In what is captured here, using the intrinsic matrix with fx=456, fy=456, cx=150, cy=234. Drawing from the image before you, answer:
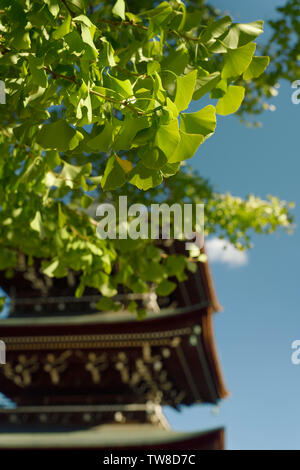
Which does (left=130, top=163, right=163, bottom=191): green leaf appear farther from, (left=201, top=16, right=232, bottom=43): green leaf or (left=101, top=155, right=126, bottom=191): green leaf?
(left=201, top=16, right=232, bottom=43): green leaf

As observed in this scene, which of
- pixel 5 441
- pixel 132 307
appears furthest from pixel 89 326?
pixel 132 307

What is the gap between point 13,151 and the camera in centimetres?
254

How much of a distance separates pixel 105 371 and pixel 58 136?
7.51m

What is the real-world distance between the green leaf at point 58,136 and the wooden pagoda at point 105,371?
583 centimetres

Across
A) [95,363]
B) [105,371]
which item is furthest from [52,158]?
[105,371]

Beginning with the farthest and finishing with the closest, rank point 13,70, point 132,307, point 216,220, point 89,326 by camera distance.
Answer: point 89,326, point 216,220, point 132,307, point 13,70

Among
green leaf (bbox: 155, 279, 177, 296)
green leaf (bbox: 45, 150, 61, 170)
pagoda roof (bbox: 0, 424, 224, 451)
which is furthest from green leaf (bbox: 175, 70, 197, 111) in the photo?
pagoda roof (bbox: 0, 424, 224, 451)

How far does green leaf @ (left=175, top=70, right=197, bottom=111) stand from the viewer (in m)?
1.07

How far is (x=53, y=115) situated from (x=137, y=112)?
606 mm

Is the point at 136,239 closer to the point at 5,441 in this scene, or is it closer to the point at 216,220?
the point at 216,220

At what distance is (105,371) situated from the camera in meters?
8.19

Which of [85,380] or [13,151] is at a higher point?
[13,151]

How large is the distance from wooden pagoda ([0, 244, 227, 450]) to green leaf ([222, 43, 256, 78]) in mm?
5761

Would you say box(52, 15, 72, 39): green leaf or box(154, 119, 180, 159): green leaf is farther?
box(52, 15, 72, 39): green leaf
